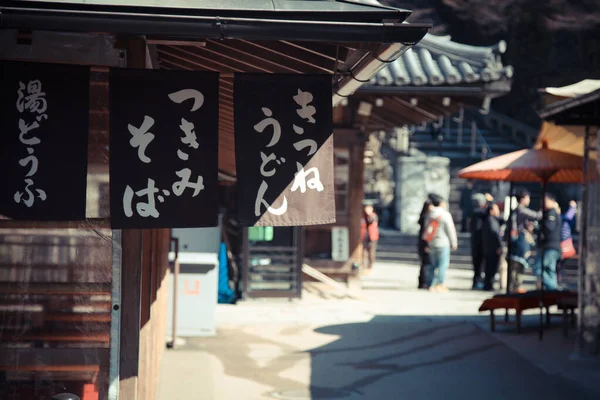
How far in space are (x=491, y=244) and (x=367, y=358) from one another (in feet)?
28.7

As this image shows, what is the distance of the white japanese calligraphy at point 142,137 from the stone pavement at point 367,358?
4218mm

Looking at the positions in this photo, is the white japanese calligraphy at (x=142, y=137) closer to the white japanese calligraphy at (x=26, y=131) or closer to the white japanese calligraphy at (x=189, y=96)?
the white japanese calligraphy at (x=189, y=96)

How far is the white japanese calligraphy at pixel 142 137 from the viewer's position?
579 cm

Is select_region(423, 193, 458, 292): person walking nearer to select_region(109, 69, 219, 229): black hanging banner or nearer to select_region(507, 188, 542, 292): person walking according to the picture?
select_region(507, 188, 542, 292): person walking

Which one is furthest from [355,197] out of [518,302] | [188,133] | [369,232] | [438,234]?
[188,133]

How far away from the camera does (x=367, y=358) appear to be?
38.9ft

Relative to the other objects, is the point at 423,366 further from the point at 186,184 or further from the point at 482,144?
the point at 482,144

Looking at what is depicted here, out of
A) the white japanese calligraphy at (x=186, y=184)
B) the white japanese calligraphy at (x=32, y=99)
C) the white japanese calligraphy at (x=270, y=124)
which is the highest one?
the white japanese calligraphy at (x=32, y=99)

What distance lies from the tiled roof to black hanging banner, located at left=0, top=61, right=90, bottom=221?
34.6 feet

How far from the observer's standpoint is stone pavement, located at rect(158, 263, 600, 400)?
32.5 feet

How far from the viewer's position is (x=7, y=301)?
A: 6.06 meters

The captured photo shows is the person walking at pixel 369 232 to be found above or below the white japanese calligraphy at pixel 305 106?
below

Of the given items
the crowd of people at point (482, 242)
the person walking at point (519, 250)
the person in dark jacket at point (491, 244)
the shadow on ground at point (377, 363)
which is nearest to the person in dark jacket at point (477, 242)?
the crowd of people at point (482, 242)

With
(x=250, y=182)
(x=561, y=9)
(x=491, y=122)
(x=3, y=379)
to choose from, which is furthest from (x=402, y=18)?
(x=491, y=122)
